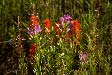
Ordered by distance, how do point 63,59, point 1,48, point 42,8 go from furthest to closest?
point 42,8, point 1,48, point 63,59

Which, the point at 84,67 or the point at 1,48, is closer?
the point at 84,67

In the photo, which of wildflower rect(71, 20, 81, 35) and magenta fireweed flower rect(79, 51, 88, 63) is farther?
wildflower rect(71, 20, 81, 35)

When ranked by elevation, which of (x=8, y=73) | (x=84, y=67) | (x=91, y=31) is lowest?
(x=8, y=73)

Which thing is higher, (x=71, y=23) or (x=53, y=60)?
(x=71, y=23)

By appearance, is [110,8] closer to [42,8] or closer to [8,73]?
[42,8]

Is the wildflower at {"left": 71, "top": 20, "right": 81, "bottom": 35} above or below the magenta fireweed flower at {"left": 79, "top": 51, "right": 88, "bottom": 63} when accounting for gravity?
above

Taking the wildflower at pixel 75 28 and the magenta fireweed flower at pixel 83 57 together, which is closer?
the magenta fireweed flower at pixel 83 57

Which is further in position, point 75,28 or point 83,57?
point 75,28

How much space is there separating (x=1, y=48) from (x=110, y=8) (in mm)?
1492

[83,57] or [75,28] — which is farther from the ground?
[75,28]

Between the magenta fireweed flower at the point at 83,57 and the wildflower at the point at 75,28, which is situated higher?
the wildflower at the point at 75,28

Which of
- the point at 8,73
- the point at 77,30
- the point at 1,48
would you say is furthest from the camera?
the point at 1,48

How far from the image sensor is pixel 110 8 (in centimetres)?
432

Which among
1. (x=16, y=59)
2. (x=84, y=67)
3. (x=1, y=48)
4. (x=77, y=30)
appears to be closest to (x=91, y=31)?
(x=77, y=30)
